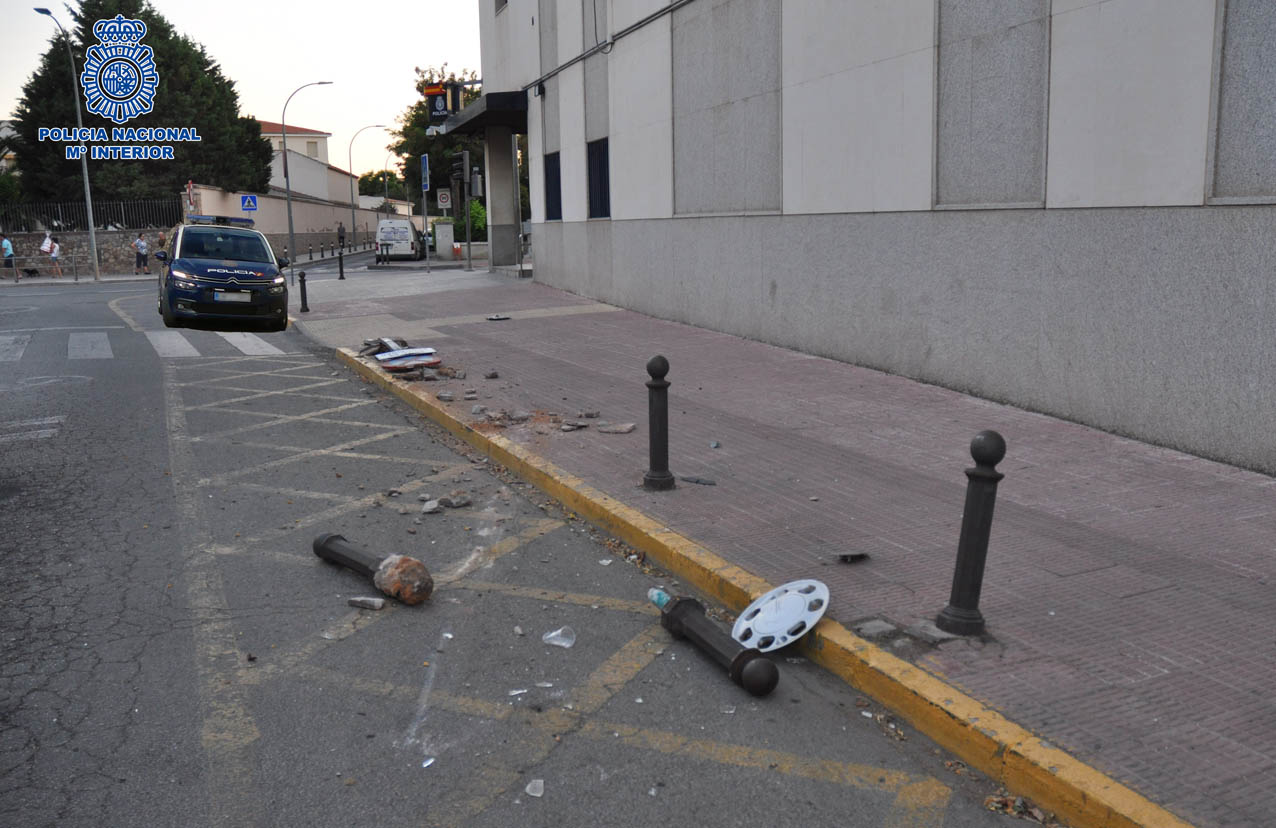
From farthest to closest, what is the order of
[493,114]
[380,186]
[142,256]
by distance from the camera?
[380,186] → [142,256] → [493,114]

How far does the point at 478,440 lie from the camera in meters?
8.56

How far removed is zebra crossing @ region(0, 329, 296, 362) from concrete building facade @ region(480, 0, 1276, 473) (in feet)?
22.2

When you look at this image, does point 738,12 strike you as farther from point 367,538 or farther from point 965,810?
point 965,810

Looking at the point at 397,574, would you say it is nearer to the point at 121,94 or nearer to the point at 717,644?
the point at 717,644

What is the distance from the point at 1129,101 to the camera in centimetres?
782

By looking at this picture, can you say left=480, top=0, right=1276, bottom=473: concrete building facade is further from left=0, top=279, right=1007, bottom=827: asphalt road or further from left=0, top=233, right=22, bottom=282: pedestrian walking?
left=0, top=233, right=22, bottom=282: pedestrian walking

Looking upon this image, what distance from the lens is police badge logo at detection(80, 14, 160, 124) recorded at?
51.4m

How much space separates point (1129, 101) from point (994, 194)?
5.61ft

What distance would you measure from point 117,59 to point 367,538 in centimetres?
5639

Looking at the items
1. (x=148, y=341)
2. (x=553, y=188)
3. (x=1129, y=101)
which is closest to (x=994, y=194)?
(x=1129, y=101)

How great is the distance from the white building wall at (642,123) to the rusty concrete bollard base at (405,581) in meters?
12.3

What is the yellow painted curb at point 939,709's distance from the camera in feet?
10.4

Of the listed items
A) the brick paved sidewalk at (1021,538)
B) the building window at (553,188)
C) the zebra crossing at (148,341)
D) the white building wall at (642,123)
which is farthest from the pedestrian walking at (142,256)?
the brick paved sidewalk at (1021,538)

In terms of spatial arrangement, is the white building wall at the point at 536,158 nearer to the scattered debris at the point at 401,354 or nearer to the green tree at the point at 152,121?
the scattered debris at the point at 401,354
